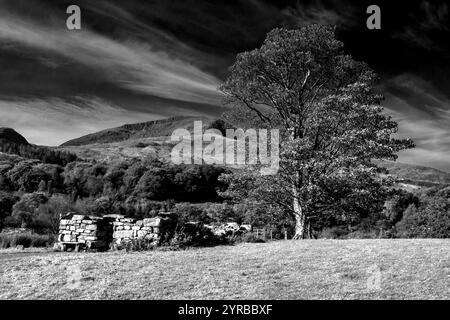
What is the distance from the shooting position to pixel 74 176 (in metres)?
59.7

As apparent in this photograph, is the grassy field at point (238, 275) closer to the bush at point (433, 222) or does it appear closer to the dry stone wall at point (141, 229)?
the dry stone wall at point (141, 229)

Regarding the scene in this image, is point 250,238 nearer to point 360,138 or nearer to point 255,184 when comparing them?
point 255,184

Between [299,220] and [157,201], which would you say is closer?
[299,220]

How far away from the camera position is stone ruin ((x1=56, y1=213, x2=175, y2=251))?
16.9m

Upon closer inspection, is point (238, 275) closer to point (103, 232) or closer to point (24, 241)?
point (103, 232)

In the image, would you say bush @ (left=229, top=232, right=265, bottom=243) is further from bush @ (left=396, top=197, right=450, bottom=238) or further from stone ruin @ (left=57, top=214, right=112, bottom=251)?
bush @ (left=396, top=197, right=450, bottom=238)

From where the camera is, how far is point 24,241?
743 inches

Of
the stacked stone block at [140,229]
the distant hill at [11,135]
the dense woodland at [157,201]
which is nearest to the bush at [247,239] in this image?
the stacked stone block at [140,229]

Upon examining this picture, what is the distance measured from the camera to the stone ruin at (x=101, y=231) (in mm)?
16922

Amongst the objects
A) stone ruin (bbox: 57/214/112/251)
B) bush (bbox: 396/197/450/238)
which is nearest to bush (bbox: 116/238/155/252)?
stone ruin (bbox: 57/214/112/251)

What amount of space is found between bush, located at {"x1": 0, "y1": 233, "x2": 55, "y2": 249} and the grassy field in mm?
3946

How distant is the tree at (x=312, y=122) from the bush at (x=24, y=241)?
9.70m

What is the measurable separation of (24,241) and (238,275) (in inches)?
485

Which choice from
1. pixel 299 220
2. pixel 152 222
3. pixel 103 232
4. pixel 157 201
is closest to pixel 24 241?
pixel 103 232
